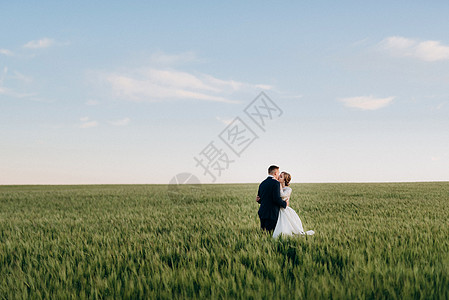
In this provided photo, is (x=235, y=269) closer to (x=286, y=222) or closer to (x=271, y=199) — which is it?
(x=271, y=199)

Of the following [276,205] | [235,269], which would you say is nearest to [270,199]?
[276,205]

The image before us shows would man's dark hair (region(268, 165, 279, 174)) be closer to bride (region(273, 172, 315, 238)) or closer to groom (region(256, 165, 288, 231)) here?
groom (region(256, 165, 288, 231))

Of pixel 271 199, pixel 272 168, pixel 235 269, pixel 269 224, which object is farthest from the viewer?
pixel 269 224

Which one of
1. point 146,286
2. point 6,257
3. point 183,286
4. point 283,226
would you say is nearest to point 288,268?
point 183,286

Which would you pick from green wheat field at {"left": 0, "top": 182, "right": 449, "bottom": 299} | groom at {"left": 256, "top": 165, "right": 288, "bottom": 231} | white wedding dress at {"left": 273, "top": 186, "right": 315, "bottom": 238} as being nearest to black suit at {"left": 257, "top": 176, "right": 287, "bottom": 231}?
groom at {"left": 256, "top": 165, "right": 288, "bottom": 231}

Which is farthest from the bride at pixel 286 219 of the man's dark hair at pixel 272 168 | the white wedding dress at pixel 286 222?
the man's dark hair at pixel 272 168

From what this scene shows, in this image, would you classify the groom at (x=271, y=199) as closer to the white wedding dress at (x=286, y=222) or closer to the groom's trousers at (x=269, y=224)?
the groom's trousers at (x=269, y=224)

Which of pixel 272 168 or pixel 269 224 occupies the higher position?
pixel 272 168

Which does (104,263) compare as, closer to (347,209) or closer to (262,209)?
(262,209)

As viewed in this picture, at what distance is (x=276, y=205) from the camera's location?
8.50 m

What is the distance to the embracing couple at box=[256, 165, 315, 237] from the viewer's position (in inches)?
322

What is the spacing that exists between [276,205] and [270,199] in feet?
0.90

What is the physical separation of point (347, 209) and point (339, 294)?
12.2m

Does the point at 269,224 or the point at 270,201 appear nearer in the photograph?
the point at 270,201
